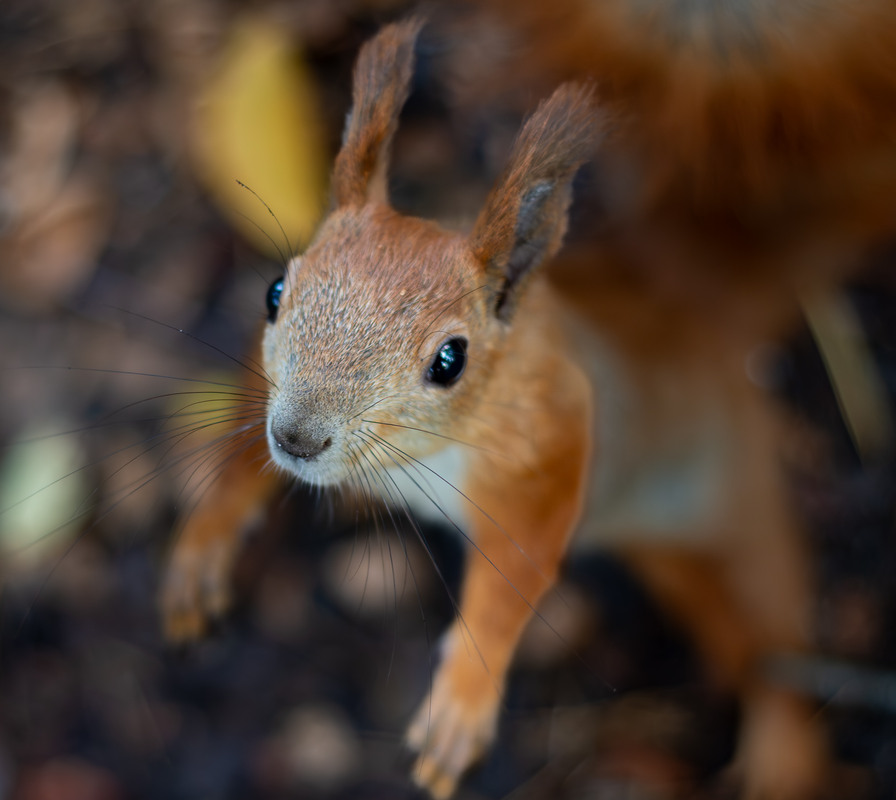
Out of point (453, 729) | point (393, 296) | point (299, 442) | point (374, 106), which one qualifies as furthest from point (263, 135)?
point (453, 729)

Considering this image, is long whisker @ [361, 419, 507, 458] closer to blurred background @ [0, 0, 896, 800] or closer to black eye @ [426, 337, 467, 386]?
black eye @ [426, 337, 467, 386]

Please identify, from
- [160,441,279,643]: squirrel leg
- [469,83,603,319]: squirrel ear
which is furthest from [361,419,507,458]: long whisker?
[160,441,279,643]: squirrel leg

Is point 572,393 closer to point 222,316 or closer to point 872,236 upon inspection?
point 872,236

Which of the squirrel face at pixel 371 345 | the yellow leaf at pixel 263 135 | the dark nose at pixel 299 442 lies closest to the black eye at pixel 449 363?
the squirrel face at pixel 371 345

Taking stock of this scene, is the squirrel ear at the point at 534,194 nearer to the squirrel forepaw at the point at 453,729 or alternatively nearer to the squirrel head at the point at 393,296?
the squirrel head at the point at 393,296

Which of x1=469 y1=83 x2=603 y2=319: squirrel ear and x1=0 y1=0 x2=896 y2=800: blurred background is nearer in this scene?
x1=469 y1=83 x2=603 y2=319: squirrel ear

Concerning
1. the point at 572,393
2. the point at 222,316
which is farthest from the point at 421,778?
the point at 222,316

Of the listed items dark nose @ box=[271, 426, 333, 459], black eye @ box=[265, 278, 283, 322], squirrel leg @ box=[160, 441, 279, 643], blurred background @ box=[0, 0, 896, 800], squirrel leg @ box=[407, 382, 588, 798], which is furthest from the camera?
blurred background @ box=[0, 0, 896, 800]

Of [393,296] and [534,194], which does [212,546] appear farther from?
[534,194]
